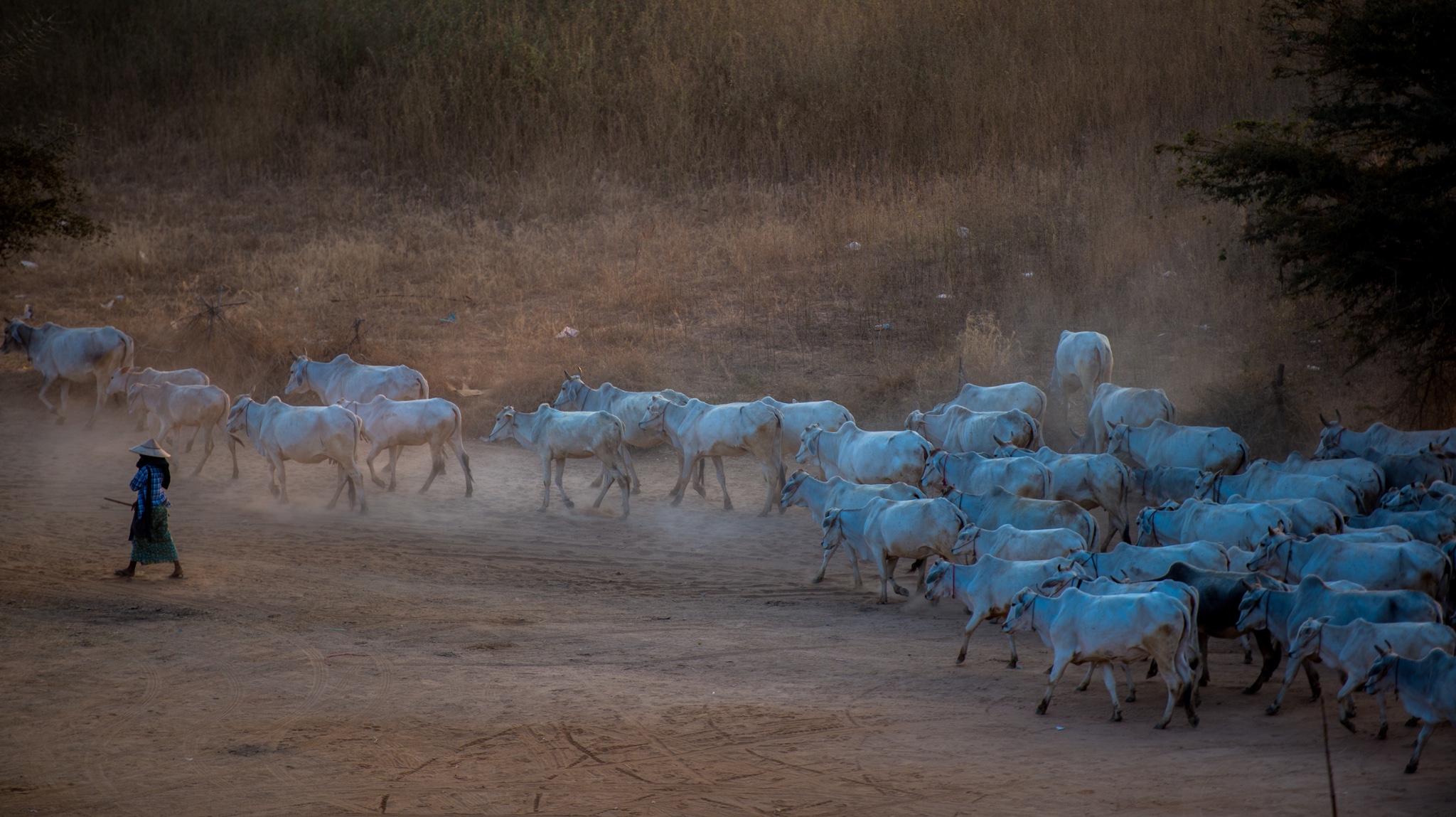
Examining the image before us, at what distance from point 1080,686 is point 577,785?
3.91 metres

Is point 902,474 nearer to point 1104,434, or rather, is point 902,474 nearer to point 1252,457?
point 1104,434

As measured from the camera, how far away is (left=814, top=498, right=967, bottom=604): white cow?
35.7 ft

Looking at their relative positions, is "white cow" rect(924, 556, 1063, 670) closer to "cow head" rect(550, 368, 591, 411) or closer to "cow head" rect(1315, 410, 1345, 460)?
"cow head" rect(1315, 410, 1345, 460)

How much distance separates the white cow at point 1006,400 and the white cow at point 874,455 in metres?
1.82

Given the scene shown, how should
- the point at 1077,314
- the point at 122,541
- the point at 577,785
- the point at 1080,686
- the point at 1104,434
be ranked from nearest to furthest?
1. the point at 577,785
2. the point at 1080,686
3. the point at 122,541
4. the point at 1104,434
5. the point at 1077,314

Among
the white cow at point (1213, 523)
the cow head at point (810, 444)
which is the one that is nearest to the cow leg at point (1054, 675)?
the white cow at point (1213, 523)

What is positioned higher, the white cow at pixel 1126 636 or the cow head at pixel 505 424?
the cow head at pixel 505 424

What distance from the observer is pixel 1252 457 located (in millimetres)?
16172

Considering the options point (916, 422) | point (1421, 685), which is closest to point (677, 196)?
point (916, 422)

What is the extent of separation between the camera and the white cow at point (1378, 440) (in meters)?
13.4

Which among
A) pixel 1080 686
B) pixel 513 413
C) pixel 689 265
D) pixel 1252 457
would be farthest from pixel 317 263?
pixel 1080 686

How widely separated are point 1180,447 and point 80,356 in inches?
637

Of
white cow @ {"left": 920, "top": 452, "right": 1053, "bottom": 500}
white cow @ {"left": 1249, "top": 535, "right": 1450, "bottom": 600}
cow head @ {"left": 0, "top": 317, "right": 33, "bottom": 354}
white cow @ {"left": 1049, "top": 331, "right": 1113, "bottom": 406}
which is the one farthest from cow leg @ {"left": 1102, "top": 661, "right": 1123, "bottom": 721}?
cow head @ {"left": 0, "top": 317, "right": 33, "bottom": 354}

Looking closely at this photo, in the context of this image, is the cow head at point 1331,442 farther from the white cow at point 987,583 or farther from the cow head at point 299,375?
the cow head at point 299,375
